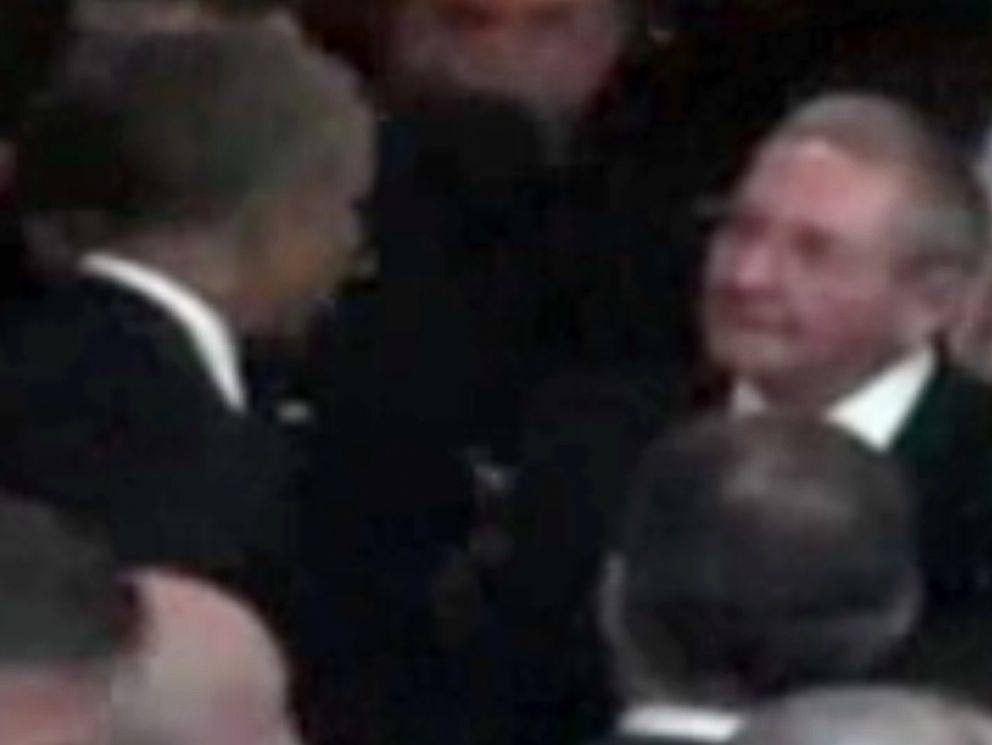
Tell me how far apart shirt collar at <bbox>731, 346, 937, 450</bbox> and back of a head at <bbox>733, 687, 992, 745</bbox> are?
1723 mm

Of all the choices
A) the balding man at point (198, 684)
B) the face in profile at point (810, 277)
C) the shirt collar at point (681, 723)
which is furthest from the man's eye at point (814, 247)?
the balding man at point (198, 684)

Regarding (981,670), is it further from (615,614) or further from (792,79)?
(792,79)

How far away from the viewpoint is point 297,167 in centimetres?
586

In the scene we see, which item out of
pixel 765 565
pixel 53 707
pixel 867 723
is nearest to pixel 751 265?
pixel 765 565

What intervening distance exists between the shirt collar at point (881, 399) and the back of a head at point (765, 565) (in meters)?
1.04

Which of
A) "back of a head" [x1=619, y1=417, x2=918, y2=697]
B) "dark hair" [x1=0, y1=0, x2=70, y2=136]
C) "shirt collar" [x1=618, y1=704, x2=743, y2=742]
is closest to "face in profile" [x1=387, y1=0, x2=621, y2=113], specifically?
"dark hair" [x1=0, y1=0, x2=70, y2=136]

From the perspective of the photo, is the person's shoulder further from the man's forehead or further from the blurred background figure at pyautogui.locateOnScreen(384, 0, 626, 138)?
the blurred background figure at pyautogui.locateOnScreen(384, 0, 626, 138)

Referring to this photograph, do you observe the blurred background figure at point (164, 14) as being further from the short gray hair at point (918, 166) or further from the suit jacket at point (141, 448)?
the suit jacket at point (141, 448)

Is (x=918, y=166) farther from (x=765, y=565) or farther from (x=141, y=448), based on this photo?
(x=765, y=565)

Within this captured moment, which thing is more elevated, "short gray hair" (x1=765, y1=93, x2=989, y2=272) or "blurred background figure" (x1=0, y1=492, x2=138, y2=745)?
"blurred background figure" (x1=0, y1=492, x2=138, y2=745)

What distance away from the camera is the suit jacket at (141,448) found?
217 inches

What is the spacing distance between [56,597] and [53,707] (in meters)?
0.20

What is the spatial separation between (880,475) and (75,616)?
111 cm

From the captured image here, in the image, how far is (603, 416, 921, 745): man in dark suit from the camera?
4797 millimetres
